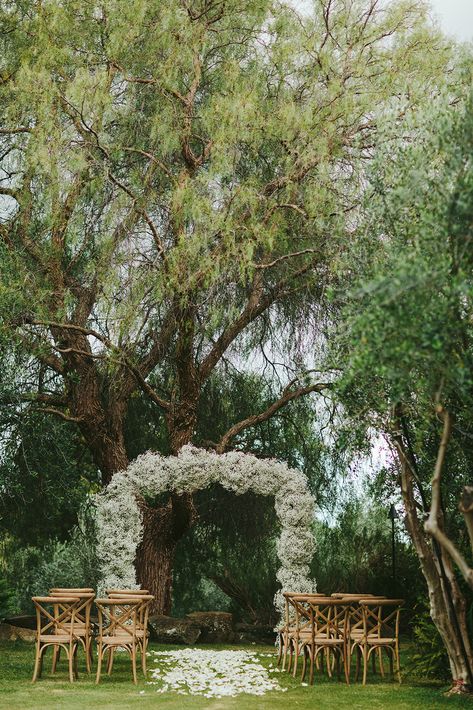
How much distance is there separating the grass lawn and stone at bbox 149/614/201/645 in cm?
421

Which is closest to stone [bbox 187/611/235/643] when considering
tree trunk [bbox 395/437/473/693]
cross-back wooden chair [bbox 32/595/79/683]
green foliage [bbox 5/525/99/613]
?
green foliage [bbox 5/525/99/613]

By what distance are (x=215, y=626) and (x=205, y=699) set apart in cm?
653

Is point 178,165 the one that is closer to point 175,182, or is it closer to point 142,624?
point 175,182

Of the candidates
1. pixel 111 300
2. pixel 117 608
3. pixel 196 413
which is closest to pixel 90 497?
pixel 196 413

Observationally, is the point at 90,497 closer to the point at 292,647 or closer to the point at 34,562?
the point at 34,562

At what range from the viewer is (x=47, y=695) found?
8297 mm

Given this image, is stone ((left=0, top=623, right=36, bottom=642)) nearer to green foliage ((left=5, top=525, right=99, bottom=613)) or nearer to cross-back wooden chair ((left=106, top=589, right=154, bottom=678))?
green foliage ((left=5, top=525, right=99, bottom=613))

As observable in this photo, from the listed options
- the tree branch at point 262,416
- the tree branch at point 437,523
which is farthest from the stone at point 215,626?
the tree branch at point 437,523

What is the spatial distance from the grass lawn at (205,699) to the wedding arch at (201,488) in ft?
10.9

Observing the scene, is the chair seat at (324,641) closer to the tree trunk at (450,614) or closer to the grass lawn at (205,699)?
the grass lawn at (205,699)

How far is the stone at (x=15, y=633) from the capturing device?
13.6 metres

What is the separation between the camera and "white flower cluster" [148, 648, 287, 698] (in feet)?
28.7

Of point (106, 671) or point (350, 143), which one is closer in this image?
point (106, 671)

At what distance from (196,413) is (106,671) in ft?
19.0
